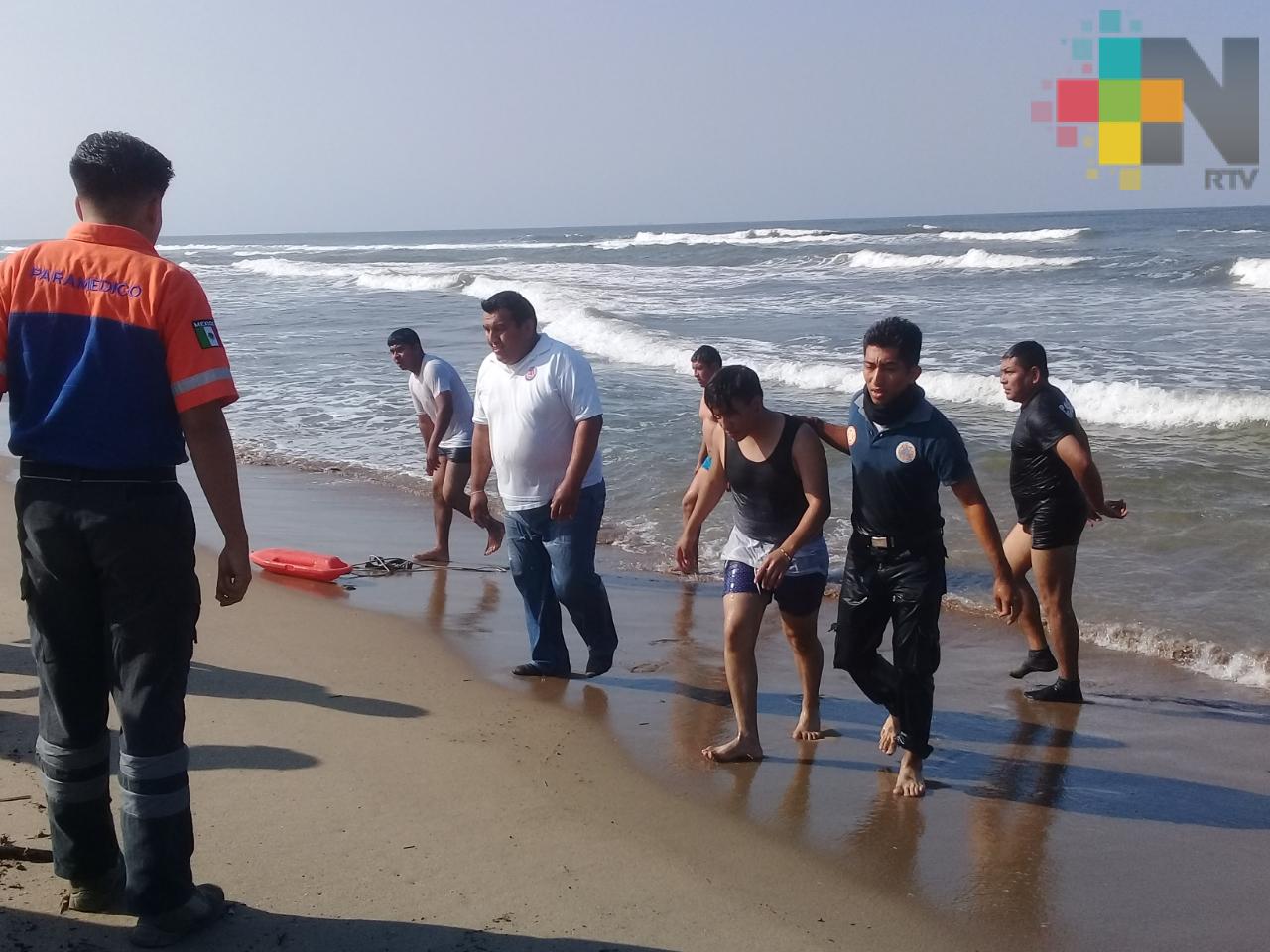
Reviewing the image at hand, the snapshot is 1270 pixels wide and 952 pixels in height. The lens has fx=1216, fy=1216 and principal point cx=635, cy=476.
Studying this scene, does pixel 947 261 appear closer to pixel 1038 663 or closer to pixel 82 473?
pixel 1038 663

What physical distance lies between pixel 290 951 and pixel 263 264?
179 ft

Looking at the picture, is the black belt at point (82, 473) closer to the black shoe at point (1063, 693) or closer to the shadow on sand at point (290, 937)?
the shadow on sand at point (290, 937)

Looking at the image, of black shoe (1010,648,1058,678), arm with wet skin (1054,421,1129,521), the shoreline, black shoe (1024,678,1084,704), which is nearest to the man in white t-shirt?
the shoreline

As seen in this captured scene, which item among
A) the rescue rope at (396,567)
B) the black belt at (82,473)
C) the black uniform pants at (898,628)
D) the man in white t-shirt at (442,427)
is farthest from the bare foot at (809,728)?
the man in white t-shirt at (442,427)

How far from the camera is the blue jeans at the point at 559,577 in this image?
5699 millimetres

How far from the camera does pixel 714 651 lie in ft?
21.2

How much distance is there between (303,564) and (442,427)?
140 cm

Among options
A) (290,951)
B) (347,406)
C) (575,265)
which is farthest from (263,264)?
(290,951)

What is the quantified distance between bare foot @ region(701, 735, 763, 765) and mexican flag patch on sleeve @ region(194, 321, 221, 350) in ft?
8.69

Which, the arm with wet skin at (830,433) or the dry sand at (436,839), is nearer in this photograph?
the dry sand at (436,839)

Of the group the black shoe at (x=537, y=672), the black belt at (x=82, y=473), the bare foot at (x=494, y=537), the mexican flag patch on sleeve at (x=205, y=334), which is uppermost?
the mexican flag patch on sleeve at (x=205, y=334)

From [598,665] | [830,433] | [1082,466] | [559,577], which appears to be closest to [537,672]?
[598,665]

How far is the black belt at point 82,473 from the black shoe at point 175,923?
1.11m

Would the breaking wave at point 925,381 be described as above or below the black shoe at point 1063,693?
above
